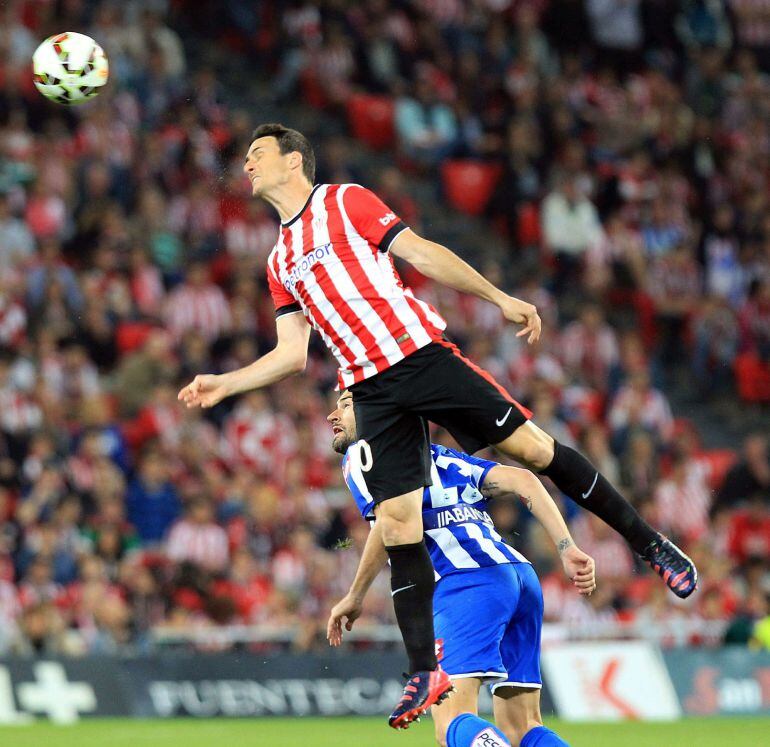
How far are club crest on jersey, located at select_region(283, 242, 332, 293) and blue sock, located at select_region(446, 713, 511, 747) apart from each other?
1.96 meters

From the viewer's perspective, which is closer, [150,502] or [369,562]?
[369,562]

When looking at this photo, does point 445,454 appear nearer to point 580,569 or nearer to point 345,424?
point 345,424

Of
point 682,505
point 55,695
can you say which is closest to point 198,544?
point 55,695

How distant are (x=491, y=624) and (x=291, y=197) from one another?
2008 millimetres

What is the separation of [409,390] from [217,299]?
9041 millimetres

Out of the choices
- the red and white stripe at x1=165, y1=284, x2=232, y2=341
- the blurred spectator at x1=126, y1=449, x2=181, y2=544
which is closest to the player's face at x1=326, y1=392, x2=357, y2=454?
the blurred spectator at x1=126, y1=449, x2=181, y2=544

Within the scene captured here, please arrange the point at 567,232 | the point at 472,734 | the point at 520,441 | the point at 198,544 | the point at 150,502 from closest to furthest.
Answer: the point at 472,734 → the point at 520,441 → the point at 198,544 → the point at 150,502 → the point at 567,232

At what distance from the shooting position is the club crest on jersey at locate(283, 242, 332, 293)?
7.11 metres

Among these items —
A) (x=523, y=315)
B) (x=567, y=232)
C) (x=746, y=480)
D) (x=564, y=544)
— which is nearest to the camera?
(x=523, y=315)

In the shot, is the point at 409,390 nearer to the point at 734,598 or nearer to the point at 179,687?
the point at 179,687

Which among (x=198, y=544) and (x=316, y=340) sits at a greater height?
(x=316, y=340)

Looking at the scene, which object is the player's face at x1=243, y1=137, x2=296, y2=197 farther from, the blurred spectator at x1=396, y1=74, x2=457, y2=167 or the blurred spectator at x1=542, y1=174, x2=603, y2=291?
the blurred spectator at x1=396, y1=74, x2=457, y2=167

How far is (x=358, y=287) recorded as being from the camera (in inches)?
278

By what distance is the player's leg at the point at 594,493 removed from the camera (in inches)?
277
